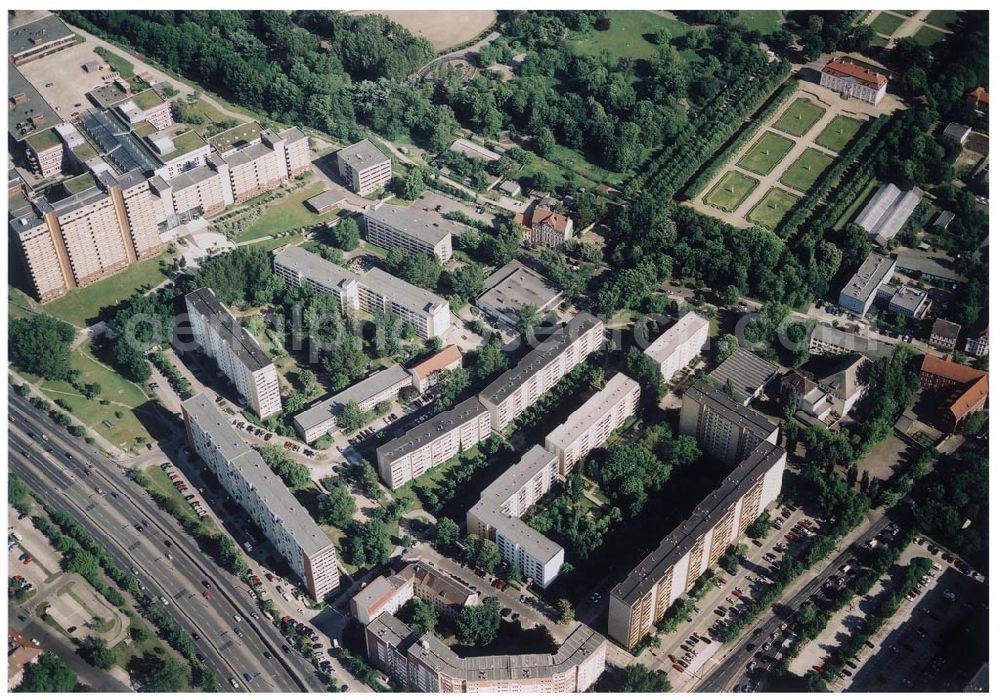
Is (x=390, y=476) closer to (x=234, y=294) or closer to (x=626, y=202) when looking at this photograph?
(x=234, y=294)

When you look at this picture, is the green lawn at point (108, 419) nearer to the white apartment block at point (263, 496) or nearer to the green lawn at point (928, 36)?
the white apartment block at point (263, 496)

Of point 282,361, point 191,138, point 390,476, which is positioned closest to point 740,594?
point 390,476

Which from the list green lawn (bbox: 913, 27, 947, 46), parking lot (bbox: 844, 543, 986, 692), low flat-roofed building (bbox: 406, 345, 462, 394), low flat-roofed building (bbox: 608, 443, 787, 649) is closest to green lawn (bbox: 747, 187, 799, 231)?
green lawn (bbox: 913, 27, 947, 46)

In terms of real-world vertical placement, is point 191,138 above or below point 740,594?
above

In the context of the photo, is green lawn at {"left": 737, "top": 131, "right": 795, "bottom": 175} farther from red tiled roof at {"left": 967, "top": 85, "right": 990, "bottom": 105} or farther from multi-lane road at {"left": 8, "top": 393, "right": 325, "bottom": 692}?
multi-lane road at {"left": 8, "top": 393, "right": 325, "bottom": 692}

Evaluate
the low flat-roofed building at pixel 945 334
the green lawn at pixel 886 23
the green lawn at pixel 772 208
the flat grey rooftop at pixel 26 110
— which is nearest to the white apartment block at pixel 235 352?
the flat grey rooftop at pixel 26 110

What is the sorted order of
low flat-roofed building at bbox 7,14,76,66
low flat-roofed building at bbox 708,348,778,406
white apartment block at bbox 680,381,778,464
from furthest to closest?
1. low flat-roofed building at bbox 7,14,76,66
2. low flat-roofed building at bbox 708,348,778,406
3. white apartment block at bbox 680,381,778,464
